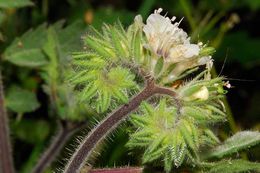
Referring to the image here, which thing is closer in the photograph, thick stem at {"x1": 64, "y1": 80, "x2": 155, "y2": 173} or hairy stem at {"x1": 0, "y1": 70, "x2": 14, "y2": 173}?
thick stem at {"x1": 64, "y1": 80, "x2": 155, "y2": 173}

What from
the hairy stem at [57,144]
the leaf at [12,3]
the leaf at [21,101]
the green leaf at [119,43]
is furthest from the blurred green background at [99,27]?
the green leaf at [119,43]

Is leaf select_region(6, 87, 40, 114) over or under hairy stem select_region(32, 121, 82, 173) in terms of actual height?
over

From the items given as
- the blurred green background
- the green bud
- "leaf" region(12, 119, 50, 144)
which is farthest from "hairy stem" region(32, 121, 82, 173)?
the green bud

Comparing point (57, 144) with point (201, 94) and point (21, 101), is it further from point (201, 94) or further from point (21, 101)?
point (201, 94)

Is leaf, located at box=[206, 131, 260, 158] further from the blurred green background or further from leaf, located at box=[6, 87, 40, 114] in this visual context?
leaf, located at box=[6, 87, 40, 114]

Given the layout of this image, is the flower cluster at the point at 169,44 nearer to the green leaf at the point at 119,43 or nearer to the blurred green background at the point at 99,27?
the green leaf at the point at 119,43

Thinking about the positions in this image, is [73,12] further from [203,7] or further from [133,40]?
[133,40]

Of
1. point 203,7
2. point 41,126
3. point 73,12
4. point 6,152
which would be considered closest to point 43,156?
point 6,152

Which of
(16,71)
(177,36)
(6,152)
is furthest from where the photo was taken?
(16,71)
